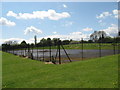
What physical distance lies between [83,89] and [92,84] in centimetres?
60

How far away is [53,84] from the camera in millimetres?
6277

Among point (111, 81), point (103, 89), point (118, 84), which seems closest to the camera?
point (103, 89)

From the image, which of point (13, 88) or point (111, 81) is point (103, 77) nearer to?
point (111, 81)

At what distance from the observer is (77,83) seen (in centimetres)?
618

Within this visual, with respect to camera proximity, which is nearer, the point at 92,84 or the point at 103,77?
the point at 92,84

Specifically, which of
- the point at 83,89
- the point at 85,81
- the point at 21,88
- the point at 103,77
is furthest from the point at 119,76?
the point at 21,88

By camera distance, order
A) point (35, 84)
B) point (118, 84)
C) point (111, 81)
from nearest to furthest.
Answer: point (118, 84)
point (111, 81)
point (35, 84)

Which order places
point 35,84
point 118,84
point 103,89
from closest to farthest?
point 103,89, point 118,84, point 35,84

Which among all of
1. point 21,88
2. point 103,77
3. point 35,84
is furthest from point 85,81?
point 21,88

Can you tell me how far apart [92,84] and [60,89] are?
4.01 ft

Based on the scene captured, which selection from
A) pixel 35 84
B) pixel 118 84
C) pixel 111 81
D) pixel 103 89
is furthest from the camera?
pixel 35 84

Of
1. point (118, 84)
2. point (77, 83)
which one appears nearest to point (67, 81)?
point (77, 83)

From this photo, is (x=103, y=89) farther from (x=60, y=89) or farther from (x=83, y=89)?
(x=60, y=89)

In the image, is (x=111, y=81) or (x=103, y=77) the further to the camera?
(x=103, y=77)
